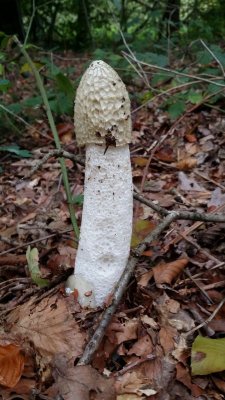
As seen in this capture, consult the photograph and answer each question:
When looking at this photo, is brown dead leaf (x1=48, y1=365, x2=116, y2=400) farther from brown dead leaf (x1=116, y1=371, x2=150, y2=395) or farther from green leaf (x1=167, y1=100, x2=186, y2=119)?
green leaf (x1=167, y1=100, x2=186, y2=119)

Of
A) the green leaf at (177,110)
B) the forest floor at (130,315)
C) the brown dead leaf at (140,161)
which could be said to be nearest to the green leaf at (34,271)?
the forest floor at (130,315)

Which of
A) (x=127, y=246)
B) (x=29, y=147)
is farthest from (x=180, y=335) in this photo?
(x=29, y=147)

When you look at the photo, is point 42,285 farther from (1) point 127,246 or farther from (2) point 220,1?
(2) point 220,1

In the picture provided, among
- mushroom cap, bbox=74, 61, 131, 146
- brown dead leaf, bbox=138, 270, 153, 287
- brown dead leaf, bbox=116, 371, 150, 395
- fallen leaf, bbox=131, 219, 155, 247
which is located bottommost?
brown dead leaf, bbox=116, 371, 150, 395

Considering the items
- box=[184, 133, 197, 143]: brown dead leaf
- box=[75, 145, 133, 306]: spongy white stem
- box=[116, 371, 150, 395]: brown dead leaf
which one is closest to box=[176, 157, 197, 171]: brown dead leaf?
box=[184, 133, 197, 143]: brown dead leaf

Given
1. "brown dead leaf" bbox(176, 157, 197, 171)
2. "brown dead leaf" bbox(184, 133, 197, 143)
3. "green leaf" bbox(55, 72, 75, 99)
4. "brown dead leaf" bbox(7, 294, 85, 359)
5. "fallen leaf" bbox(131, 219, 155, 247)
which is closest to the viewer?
"brown dead leaf" bbox(7, 294, 85, 359)

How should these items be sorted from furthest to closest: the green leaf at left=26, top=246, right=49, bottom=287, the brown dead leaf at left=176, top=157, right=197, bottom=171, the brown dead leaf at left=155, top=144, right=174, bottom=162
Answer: the brown dead leaf at left=155, top=144, right=174, bottom=162, the brown dead leaf at left=176, top=157, right=197, bottom=171, the green leaf at left=26, top=246, right=49, bottom=287

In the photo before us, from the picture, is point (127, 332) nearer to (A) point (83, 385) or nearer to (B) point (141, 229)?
(A) point (83, 385)
